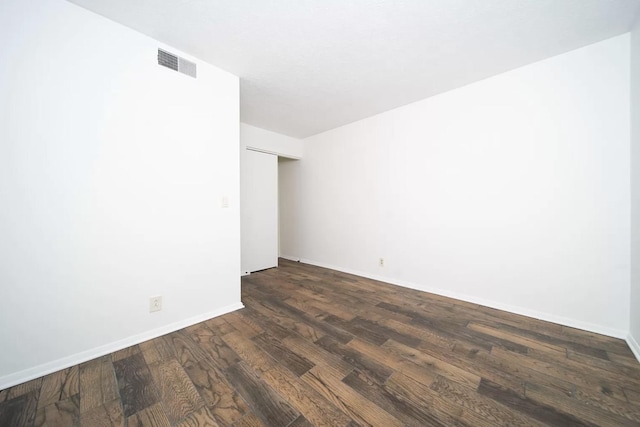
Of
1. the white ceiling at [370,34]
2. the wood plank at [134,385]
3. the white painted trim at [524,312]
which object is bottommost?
the wood plank at [134,385]

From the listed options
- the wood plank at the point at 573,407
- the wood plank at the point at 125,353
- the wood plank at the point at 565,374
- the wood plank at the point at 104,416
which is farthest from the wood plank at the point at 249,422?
the wood plank at the point at 565,374

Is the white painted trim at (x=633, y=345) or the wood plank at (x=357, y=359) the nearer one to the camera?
the wood plank at (x=357, y=359)

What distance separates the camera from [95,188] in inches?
61.9

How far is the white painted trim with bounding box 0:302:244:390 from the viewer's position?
133cm

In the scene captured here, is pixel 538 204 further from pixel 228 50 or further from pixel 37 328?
pixel 37 328

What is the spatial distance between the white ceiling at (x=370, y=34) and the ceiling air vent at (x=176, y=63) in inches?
3.8

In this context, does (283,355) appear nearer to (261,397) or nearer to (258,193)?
(261,397)

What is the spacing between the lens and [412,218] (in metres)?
2.95

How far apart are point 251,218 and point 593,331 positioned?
410cm

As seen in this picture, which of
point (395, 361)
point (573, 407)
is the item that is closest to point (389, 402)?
point (395, 361)

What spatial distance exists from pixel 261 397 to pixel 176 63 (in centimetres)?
264

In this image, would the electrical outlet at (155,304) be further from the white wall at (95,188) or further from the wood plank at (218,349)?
the wood plank at (218,349)

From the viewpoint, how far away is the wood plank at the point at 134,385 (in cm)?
118

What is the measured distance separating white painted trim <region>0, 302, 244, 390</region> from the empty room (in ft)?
0.04
